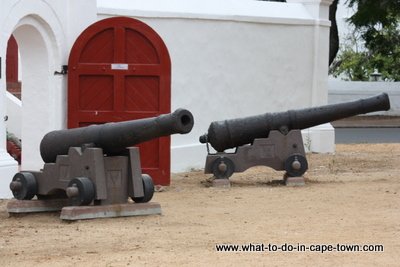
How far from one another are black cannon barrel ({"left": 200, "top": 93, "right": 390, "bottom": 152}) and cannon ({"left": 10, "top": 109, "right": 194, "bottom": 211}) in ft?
9.89

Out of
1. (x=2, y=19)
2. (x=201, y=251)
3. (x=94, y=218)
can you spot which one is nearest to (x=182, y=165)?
(x=2, y=19)

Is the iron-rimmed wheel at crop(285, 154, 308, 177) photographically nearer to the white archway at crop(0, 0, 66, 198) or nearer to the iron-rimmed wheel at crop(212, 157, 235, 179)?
the iron-rimmed wheel at crop(212, 157, 235, 179)

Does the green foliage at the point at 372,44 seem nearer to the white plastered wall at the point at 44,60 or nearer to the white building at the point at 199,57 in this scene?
the white building at the point at 199,57

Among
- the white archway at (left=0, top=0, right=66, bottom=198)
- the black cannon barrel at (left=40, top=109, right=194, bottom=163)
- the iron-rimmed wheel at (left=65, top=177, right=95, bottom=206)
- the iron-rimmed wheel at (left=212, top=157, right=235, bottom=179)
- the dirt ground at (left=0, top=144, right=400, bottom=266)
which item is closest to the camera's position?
the dirt ground at (left=0, top=144, right=400, bottom=266)

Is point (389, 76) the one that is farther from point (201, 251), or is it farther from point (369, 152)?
point (201, 251)

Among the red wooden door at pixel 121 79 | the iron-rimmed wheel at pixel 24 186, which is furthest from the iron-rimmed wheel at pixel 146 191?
the red wooden door at pixel 121 79

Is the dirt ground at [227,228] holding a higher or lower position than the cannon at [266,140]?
lower

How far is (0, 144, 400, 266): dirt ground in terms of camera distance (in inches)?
343

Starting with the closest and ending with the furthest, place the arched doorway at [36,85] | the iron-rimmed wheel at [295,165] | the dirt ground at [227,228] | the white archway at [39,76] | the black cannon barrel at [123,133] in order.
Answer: the dirt ground at [227,228] < the black cannon barrel at [123,133] < the white archway at [39,76] < the arched doorway at [36,85] < the iron-rimmed wheel at [295,165]

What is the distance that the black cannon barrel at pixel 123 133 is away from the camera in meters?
10.6

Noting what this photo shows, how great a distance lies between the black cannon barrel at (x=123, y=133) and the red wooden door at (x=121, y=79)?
2.63 metres

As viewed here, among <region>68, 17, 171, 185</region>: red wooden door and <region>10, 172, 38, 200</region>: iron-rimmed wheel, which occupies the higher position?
<region>68, 17, 171, 185</region>: red wooden door

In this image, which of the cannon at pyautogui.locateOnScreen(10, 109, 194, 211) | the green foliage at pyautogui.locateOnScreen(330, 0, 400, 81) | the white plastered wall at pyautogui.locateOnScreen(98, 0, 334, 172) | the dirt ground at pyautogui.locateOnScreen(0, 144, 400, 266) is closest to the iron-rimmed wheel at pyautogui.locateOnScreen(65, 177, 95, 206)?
the cannon at pyautogui.locateOnScreen(10, 109, 194, 211)

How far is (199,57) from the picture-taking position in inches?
674
